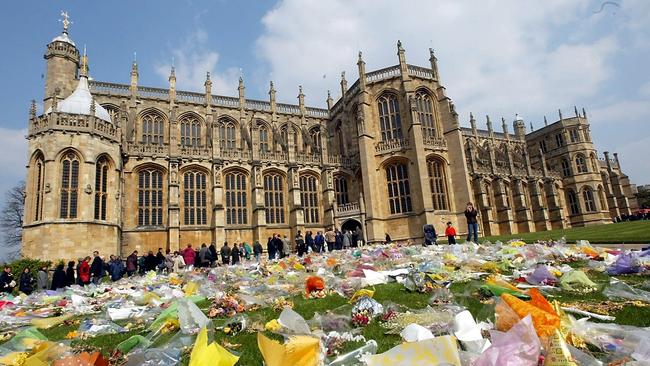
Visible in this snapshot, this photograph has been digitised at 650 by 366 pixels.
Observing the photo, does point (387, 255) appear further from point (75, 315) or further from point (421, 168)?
point (421, 168)

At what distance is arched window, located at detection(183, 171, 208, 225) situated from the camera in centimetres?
2695

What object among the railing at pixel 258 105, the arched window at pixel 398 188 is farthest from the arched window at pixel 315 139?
the arched window at pixel 398 188

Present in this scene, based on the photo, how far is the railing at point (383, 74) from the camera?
31.0 m

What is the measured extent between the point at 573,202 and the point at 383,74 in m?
31.4

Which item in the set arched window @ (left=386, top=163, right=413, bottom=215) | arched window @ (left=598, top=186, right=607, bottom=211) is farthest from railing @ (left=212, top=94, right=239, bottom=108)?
arched window @ (left=598, top=186, right=607, bottom=211)

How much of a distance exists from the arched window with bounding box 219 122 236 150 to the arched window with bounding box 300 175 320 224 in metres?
7.15

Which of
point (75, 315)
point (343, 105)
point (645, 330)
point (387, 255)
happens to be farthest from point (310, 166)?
point (645, 330)

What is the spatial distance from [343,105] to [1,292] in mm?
27649

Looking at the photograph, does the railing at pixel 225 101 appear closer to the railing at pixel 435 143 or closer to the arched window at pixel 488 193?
the railing at pixel 435 143

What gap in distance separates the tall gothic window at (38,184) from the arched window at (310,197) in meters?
17.5

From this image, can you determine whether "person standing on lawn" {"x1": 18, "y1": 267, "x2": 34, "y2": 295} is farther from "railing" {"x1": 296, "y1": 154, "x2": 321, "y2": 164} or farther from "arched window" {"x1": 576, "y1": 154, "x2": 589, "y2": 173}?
"arched window" {"x1": 576, "y1": 154, "x2": 589, "y2": 173}

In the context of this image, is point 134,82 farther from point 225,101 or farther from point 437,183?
point 437,183

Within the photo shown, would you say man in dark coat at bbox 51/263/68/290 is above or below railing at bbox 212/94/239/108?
below

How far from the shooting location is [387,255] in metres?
11.7
